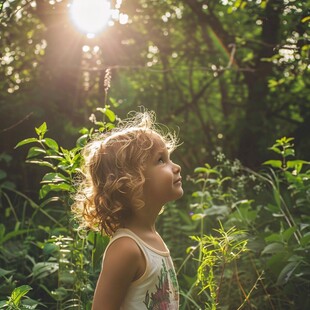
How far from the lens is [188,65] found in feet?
18.8

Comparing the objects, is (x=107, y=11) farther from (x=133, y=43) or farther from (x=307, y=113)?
(x=307, y=113)

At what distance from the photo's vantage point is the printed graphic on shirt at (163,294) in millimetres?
2008

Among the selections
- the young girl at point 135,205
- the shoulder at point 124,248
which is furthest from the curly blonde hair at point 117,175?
the shoulder at point 124,248

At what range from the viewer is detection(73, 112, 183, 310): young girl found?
1.98m

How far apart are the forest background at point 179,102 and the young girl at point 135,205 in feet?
3.62

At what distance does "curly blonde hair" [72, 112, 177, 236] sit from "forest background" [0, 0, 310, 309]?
3.73 ft

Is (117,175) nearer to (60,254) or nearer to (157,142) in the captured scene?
(157,142)

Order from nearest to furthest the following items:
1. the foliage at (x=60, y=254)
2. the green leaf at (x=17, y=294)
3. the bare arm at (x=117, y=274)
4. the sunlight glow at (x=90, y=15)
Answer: the bare arm at (x=117, y=274)
the green leaf at (x=17, y=294)
the foliage at (x=60, y=254)
the sunlight glow at (x=90, y=15)

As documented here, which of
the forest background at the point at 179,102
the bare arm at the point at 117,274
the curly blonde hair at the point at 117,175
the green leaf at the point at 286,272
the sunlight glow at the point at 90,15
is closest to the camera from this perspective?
the bare arm at the point at 117,274

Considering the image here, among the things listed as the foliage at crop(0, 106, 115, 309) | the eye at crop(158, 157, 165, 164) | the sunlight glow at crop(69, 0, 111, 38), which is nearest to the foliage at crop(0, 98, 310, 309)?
the foliage at crop(0, 106, 115, 309)

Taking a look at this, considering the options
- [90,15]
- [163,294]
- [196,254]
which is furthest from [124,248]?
[90,15]

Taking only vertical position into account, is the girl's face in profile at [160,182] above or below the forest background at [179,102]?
above

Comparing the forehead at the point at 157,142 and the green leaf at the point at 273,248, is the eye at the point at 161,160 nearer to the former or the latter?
the forehead at the point at 157,142

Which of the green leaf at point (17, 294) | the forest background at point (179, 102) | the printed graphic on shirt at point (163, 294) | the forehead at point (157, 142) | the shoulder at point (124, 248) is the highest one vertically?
the forehead at point (157, 142)
